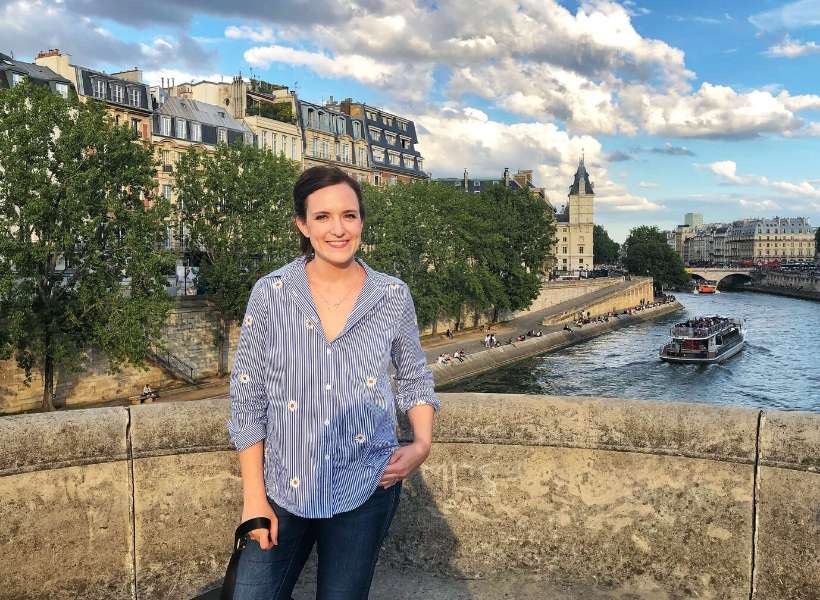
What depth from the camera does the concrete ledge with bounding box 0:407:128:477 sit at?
3744mm

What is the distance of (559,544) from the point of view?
4.21 metres

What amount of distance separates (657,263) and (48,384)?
11783 centimetres

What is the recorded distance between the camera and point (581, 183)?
147 metres

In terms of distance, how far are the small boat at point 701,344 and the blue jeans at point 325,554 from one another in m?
50.8

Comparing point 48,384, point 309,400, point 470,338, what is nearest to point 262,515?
point 309,400

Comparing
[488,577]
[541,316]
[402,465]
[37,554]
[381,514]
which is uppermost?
[402,465]

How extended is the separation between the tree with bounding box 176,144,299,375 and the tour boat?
382ft

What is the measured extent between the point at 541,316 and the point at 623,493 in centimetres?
6909

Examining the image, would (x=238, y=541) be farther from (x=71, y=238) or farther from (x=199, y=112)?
(x=199, y=112)

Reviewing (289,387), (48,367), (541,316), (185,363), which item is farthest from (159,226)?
(541,316)

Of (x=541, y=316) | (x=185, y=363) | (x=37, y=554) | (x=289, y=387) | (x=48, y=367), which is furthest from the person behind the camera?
(x=541, y=316)

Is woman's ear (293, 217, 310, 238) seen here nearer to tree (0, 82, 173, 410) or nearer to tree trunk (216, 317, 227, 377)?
tree (0, 82, 173, 410)

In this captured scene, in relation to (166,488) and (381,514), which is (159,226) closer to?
(166,488)

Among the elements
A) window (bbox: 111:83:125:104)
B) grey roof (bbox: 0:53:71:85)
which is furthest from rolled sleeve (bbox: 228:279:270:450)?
window (bbox: 111:83:125:104)
